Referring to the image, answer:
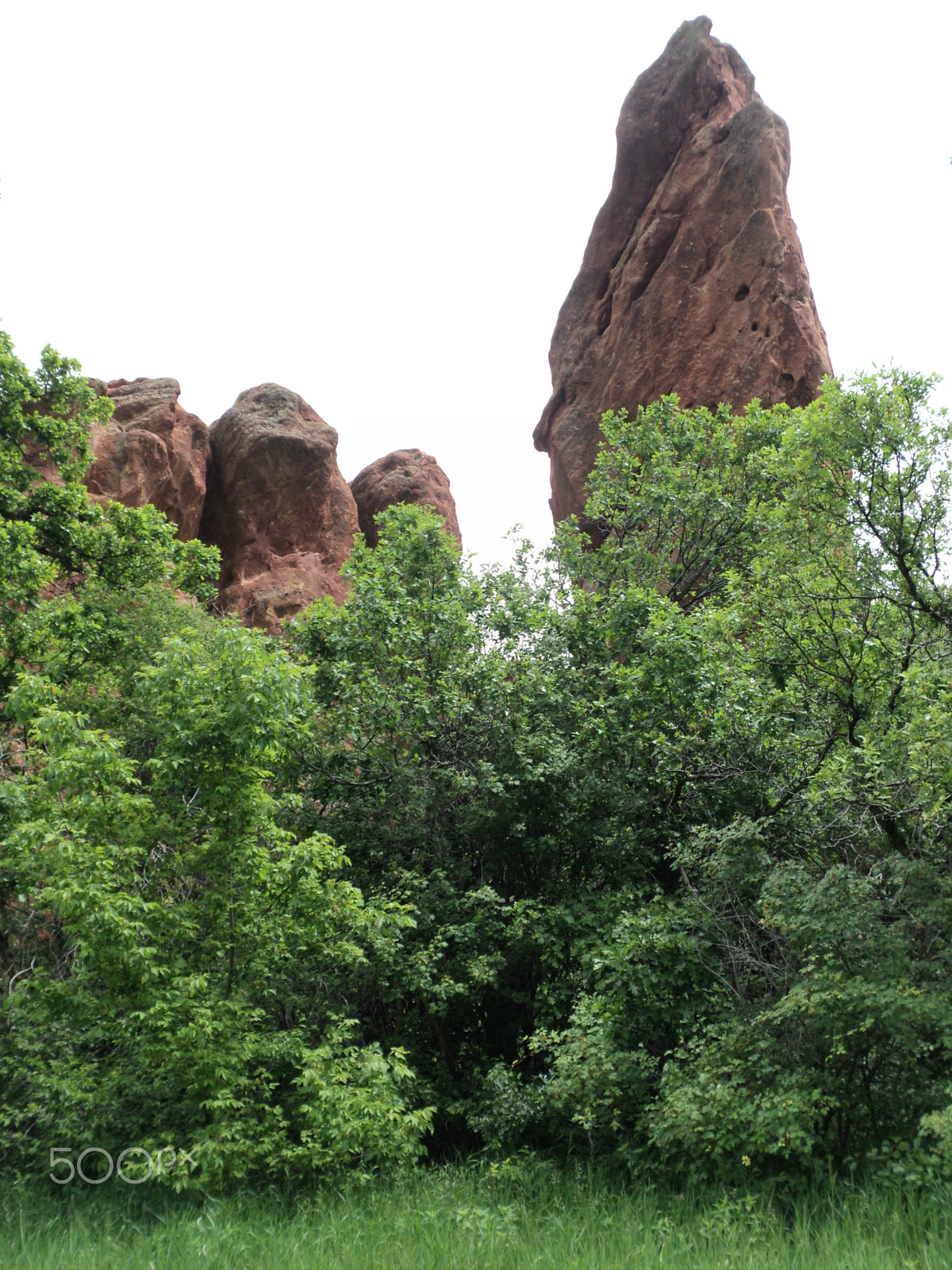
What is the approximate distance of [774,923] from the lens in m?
6.42

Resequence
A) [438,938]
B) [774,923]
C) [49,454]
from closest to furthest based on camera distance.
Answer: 1. [774,923]
2. [438,938]
3. [49,454]

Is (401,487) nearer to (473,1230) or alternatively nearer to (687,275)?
(687,275)

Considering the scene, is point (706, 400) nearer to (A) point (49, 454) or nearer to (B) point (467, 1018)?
(A) point (49, 454)

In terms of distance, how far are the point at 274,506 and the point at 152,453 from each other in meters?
3.63

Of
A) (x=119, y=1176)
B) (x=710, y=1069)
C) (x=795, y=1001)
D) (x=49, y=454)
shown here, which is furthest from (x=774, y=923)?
(x=49, y=454)

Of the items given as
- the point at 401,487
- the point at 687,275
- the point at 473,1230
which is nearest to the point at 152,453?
the point at 401,487

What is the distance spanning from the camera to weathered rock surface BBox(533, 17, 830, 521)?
20484 mm

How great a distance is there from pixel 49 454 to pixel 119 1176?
979 centimetres

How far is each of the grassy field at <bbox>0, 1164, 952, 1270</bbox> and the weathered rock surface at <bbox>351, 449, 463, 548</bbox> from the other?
20.8 meters

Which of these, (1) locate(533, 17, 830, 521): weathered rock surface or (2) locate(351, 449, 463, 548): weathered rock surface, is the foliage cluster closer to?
(1) locate(533, 17, 830, 521): weathered rock surface

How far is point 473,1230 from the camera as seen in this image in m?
5.89

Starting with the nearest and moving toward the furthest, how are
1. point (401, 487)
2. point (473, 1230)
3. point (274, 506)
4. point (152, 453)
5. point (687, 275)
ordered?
point (473, 1230), point (152, 453), point (687, 275), point (274, 506), point (401, 487)

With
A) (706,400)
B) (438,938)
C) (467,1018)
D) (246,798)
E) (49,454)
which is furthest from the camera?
(706,400)

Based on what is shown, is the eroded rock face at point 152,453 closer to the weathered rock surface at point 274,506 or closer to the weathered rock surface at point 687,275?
the weathered rock surface at point 274,506
